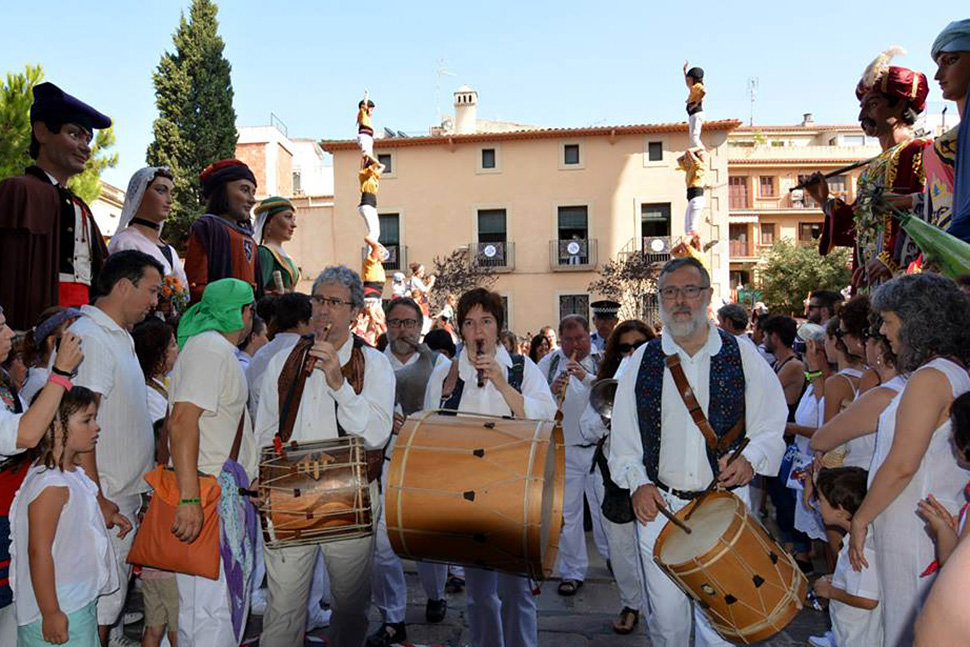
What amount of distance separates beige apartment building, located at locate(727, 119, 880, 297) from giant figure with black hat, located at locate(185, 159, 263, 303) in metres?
41.7

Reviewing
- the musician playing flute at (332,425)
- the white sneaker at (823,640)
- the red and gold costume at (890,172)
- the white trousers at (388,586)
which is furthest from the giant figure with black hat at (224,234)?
the white sneaker at (823,640)

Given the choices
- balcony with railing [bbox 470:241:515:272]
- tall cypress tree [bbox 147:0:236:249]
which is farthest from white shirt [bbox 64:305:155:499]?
balcony with railing [bbox 470:241:515:272]

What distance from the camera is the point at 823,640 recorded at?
4297mm

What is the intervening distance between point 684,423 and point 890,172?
253 cm

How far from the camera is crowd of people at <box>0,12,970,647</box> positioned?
9.68 ft

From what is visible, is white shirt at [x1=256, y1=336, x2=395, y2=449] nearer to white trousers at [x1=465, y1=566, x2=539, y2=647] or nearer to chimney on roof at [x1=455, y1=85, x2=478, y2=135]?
white trousers at [x1=465, y1=566, x2=539, y2=647]

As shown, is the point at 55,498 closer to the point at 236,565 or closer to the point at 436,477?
the point at 236,565

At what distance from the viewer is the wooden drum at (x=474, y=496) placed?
3109 mm

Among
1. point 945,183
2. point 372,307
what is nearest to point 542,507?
point 945,183

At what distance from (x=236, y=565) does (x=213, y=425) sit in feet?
2.23

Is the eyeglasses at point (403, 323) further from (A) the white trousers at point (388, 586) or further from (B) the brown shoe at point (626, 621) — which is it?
(B) the brown shoe at point (626, 621)

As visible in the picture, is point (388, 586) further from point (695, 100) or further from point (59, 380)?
point (695, 100)

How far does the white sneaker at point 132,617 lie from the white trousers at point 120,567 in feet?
4.65

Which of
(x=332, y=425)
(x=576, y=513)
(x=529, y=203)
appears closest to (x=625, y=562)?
(x=576, y=513)
